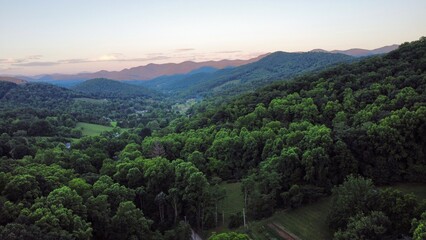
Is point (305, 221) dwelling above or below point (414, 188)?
below

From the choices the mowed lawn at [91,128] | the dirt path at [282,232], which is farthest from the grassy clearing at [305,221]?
the mowed lawn at [91,128]

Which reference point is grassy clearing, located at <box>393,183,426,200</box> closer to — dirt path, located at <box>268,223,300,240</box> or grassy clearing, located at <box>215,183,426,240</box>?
grassy clearing, located at <box>215,183,426,240</box>

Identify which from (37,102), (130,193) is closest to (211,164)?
(130,193)

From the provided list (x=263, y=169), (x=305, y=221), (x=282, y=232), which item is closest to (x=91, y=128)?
(x=263, y=169)

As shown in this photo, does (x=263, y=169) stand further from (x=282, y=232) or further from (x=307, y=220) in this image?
(x=282, y=232)

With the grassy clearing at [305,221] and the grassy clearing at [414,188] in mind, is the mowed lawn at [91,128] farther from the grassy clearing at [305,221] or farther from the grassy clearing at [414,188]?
the grassy clearing at [414,188]

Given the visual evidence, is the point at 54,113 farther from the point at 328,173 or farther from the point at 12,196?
the point at 328,173
